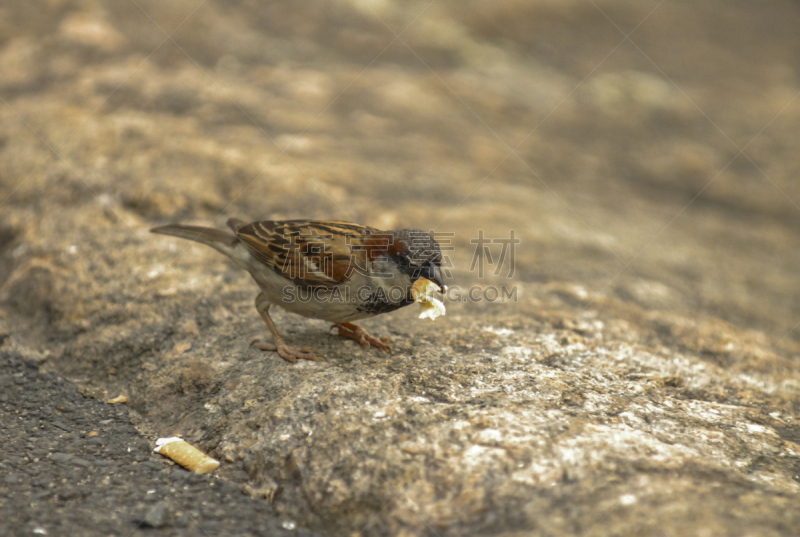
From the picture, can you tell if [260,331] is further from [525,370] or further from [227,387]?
[525,370]

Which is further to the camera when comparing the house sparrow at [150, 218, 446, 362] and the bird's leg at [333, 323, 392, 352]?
the bird's leg at [333, 323, 392, 352]

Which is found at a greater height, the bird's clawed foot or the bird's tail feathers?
the bird's tail feathers

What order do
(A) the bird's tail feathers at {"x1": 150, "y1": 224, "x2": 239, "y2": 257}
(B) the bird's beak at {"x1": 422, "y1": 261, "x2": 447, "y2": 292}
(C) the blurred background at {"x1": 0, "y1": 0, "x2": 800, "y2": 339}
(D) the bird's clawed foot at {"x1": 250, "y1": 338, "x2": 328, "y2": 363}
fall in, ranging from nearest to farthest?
1. (B) the bird's beak at {"x1": 422, "y1": 261, "x2": 447, "y2": 292}
2. (D) the bird's clawed foot at {"x1": 250, "y1": 338, "x2": 328, "y2": 363}
3. (A) the bird's tail feathers at {"x1": 150, "y1": 224, "x2": 239, "y2": 257}
4. (C) the blurred background at {"x1": 0, "y1": 0, "x2": 800, "y2": 339}

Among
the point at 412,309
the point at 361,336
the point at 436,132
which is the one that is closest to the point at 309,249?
the point at 361,336

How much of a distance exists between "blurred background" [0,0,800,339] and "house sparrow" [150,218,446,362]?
6.22 feet

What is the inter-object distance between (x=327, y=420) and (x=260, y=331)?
1.50 meters

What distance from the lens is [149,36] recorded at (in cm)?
930

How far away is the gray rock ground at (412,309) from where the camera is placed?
3012mm

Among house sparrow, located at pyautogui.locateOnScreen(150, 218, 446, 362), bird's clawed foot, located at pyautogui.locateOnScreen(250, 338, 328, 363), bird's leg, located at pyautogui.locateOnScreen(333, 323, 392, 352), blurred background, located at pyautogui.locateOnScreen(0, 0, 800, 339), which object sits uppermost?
blurred background, located at pyautogui.locateOnScreen(0, 0, 800, 339)

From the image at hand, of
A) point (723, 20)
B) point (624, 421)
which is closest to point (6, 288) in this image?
point (624, 421)

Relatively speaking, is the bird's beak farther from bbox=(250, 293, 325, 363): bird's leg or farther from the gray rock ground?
bbox=(250, 293, 325, 363): bird's leg

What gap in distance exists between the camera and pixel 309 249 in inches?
174

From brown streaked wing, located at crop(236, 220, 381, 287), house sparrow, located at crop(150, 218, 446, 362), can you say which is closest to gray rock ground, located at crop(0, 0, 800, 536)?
house sparrow, located at crop(150, 218, 446, 362)

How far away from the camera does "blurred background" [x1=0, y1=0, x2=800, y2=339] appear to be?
6.62 meters
